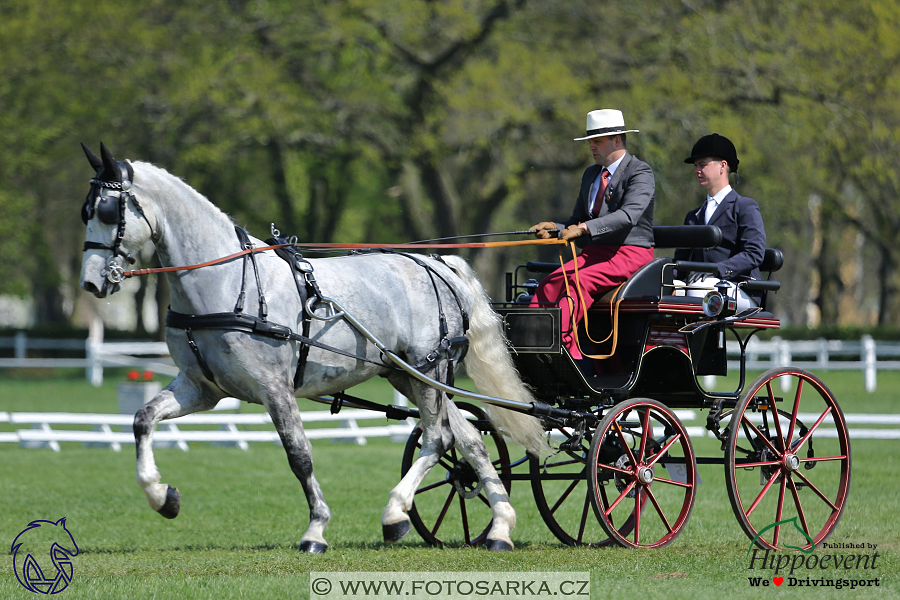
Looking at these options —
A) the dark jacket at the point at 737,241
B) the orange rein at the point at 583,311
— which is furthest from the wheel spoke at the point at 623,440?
the dark jacket at the point at 737,241

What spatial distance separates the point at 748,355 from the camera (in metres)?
27.0

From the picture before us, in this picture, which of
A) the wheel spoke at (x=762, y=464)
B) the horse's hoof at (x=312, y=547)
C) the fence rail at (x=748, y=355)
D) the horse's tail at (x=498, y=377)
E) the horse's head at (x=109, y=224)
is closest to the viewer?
the horse's head at (x=109, y=224)

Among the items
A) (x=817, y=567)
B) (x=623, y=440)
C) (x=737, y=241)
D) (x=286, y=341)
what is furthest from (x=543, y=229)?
(x=817, y=567)

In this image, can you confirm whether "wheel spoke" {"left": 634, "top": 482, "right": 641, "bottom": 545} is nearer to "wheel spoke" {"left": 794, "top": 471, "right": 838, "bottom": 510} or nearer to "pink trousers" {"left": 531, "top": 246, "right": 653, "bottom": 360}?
"pink trousers" {"left": 531, "top": 246, "right": 653, "bottom": 360}

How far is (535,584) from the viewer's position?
18.0 feet

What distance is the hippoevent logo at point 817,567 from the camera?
575 cm

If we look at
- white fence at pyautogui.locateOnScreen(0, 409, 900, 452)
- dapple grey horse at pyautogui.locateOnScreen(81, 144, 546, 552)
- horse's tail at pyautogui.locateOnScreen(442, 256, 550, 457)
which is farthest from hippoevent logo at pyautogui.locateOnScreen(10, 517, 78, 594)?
white fence at pyautogui.locateOnScreen(0, 409, 900, 452)

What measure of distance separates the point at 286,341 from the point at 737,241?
3206mm

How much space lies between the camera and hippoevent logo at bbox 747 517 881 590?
5.75 metres

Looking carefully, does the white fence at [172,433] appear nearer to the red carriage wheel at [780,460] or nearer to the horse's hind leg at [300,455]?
the horse's hind leg at [300,455]

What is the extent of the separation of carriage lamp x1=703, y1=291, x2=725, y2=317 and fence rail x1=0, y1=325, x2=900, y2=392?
35.1ft

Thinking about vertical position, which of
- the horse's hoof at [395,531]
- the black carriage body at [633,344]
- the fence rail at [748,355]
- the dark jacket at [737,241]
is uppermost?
the dark jacket at [737,241]

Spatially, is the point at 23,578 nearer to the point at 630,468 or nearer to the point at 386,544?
the point at 386,544

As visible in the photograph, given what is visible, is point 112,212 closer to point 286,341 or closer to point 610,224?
point 286,341
